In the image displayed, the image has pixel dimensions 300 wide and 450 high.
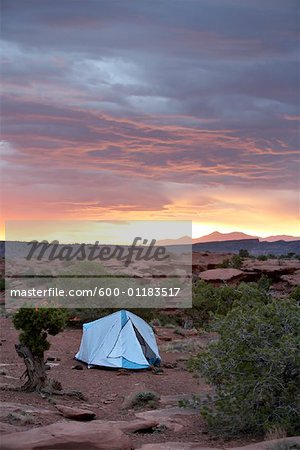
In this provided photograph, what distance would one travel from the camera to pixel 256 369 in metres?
10.2

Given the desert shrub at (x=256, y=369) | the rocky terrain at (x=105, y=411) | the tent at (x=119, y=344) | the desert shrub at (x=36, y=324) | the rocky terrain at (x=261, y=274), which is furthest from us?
the rocky terrain at (x=261, y=274)

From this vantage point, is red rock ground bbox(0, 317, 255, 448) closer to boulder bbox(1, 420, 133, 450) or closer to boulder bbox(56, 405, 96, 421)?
boulder bbox(56, 405, 96, 421)

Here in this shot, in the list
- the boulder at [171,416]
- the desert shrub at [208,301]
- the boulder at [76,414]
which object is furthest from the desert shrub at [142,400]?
the desert shrub at [208,301]

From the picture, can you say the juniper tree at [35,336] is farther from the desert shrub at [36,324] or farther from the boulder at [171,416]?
the boulder at [171,416]

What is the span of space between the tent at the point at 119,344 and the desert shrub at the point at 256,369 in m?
7.41

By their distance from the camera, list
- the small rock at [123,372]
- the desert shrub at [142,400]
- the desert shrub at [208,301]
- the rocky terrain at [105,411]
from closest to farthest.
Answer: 1. the rocky terrain at [105,411]
2. the desert shrub at [142,400]
3. the small rock at [123,372]
4. the desert shrub at [208,301]

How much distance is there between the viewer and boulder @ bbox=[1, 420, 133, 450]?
7629 millimetres

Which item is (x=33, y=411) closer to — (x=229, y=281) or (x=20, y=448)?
(x=20, y=448)

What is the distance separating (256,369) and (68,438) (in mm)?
3675

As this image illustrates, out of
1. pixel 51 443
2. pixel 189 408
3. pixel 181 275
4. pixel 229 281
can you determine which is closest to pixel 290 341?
pixel 189 408

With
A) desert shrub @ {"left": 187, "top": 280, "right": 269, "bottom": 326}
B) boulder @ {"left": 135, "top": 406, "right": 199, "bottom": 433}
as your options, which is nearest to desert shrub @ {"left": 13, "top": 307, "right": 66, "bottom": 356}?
boulder @ {"left": 135, "top": 406, "right": 199, "bottom": 433}

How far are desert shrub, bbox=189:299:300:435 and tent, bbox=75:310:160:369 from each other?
24.3 ft

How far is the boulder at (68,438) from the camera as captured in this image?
7629mm

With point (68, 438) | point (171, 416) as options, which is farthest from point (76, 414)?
point (68, 438)
